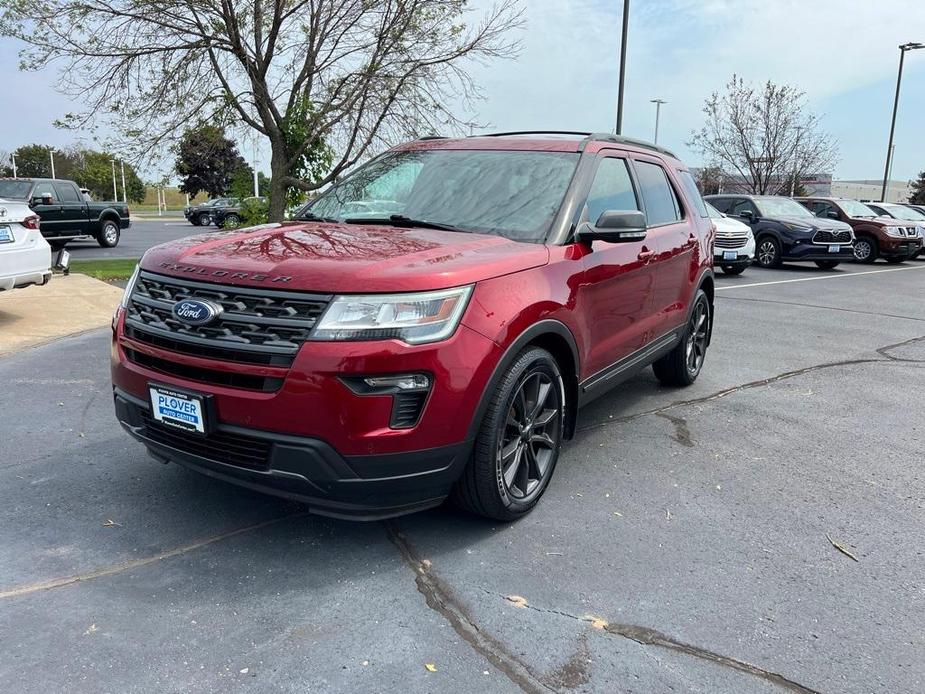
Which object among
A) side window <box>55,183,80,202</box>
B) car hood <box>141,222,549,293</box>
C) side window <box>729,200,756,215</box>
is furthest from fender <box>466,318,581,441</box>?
side window <box>55,183,80,202</box>

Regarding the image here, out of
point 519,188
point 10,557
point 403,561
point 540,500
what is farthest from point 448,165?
point 10,557

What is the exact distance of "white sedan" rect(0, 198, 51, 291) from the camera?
283 inches

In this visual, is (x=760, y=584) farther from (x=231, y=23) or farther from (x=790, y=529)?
(x=231, y=23)

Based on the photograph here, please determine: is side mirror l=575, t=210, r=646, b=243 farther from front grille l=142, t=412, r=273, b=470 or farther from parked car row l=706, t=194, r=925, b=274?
parked car row l=706, t=194, r=925, b=274

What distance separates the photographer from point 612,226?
3615mm

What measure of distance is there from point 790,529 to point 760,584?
0.62 metres

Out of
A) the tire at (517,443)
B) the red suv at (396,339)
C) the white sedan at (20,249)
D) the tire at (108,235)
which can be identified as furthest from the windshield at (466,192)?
the tire at (108,235)

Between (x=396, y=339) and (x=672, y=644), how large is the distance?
147cm

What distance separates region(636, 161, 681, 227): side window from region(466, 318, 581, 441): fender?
1539 millimetres

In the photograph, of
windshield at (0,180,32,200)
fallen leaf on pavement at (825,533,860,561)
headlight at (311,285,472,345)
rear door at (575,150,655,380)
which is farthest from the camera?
windshield at (0,180,32,200)

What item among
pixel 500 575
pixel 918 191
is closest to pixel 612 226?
pixel 500 575

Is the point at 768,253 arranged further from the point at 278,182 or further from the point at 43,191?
the point at 43,191

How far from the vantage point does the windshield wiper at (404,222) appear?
12.1 ft

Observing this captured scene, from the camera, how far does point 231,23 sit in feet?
36.5
